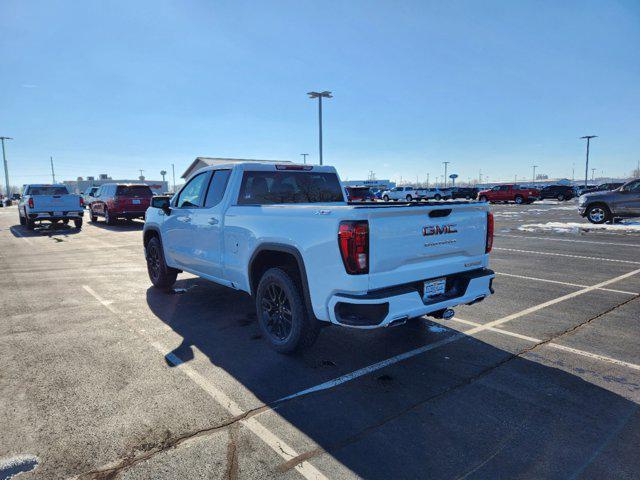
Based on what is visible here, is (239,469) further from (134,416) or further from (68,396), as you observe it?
(68,396)

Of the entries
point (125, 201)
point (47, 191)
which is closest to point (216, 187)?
point (125, 201)

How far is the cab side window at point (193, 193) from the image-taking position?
5.76 m

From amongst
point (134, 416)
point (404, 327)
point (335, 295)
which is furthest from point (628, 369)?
point (134, 416)

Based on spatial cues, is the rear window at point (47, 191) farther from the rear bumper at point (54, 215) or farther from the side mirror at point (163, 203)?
the side mirror at point (163, 203)

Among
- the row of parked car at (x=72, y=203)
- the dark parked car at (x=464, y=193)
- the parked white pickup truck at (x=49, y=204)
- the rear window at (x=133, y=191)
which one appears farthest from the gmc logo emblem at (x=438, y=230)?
the dark parked car at (x=464, y=193)

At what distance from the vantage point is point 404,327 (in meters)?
5.07

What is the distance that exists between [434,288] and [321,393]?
4.51 ft

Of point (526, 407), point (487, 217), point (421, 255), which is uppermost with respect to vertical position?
point (487, 217)

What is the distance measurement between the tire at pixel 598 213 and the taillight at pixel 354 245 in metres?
17.8

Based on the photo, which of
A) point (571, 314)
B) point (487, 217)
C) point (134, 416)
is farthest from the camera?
point (571, 314)

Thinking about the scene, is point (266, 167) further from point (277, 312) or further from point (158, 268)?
point (158, 268)

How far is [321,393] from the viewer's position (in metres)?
3.48

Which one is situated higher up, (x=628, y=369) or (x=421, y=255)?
(x=421, y=255)

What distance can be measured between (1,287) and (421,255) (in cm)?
726
